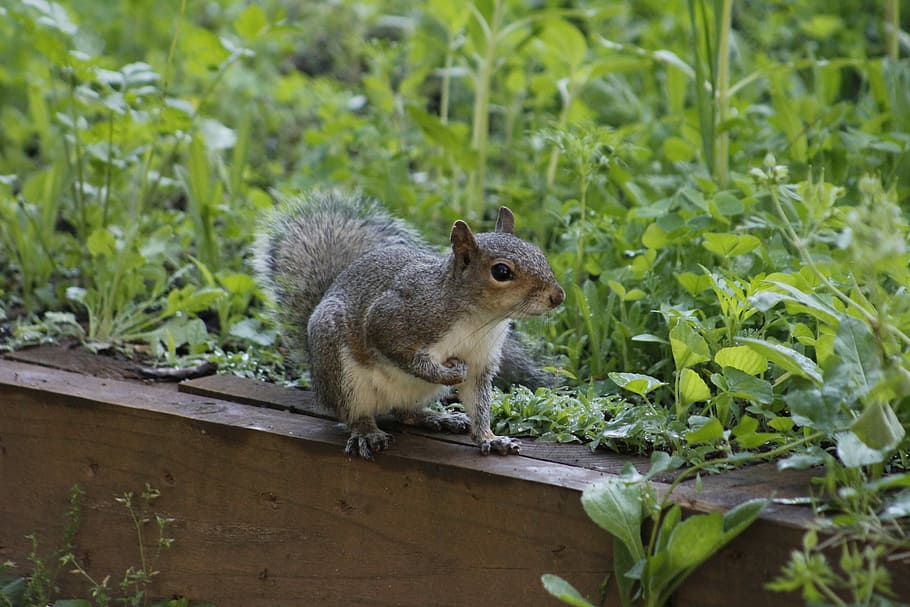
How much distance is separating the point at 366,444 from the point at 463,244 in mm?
457

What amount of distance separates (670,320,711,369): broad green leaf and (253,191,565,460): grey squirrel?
10.0 inches

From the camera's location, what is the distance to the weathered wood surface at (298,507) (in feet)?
6.75

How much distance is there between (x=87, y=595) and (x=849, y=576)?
71.9 inches

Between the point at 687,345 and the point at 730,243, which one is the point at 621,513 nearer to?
the point at 687,345

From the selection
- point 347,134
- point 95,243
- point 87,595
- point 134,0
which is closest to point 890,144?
point 347,134

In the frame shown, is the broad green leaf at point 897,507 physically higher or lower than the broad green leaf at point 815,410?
lower

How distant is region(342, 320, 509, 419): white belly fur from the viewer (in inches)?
92.1

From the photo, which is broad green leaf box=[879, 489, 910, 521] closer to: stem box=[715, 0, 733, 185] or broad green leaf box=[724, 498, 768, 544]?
broad green leaf box=[724, 498, 768, 544]

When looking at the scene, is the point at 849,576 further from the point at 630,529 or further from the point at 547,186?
the point at 547,186

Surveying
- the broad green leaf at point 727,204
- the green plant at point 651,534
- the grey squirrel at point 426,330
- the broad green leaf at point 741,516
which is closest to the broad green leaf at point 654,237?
the broad green leaf at point 727,204

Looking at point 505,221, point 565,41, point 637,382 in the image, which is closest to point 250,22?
point 565,41

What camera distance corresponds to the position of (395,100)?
13.3 feet

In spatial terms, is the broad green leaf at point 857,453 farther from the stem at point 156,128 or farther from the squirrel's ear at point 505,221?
the stem at point 156,128

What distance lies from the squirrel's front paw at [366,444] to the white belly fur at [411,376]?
Answer: 6 centimetres
